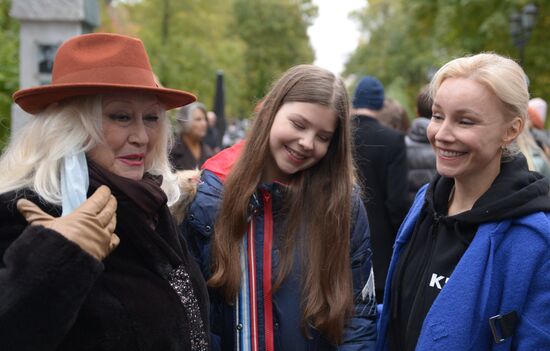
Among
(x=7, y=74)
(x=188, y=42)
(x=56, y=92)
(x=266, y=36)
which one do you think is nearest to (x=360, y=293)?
(x=56, y=92)

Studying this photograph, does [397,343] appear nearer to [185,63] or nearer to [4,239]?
[4,239]

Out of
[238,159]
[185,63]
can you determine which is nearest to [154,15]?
[185,63]

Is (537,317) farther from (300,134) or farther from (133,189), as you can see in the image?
(133,189)

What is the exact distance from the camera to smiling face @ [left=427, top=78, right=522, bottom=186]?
2.31m

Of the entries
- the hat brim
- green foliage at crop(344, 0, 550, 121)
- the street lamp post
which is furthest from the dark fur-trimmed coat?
green foliage at crop(344, 0, 550, 121)

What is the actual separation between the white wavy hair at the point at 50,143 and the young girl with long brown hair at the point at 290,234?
2.46 ft

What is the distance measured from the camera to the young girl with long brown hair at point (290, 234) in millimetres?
2639

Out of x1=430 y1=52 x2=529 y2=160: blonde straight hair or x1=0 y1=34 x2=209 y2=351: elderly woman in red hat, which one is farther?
x1=430 y1=52 x2=529 y2=160: blonde straight hair

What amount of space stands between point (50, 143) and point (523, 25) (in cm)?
1445

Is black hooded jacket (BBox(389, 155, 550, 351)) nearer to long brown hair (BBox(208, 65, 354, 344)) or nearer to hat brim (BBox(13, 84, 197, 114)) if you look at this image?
long brown hair (BBox(208, 65, 354, 344))

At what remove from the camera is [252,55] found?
47.8 metres

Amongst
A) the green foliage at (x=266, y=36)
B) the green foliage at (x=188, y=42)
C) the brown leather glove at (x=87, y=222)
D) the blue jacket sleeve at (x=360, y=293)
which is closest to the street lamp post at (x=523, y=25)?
the green foliage at (x=188, y=42)

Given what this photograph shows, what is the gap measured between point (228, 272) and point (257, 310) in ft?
0.65

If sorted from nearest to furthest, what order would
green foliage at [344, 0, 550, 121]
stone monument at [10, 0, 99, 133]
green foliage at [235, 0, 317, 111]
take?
stone monument at [10, 0, 99, 133]
green foliage at [344, 0, 550, 121]
green foliage at [235, 0, 317, 111]
